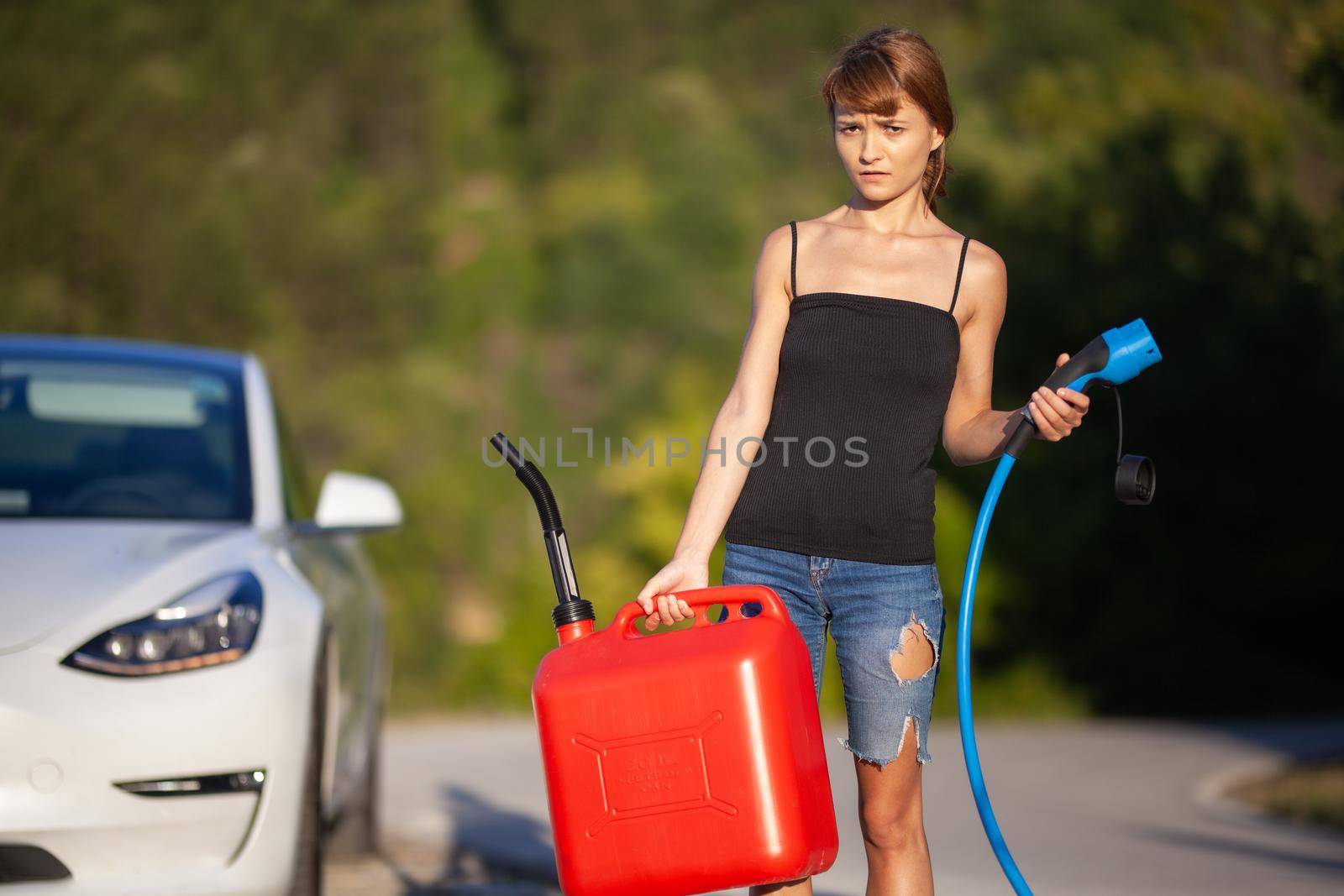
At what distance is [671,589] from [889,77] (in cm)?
92

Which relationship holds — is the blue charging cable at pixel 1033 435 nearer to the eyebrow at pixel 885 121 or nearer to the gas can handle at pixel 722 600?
the gas can handle at pixel 722 600

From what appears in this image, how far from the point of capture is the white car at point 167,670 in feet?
11.4

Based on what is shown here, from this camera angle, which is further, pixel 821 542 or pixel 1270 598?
pixel 1270 598

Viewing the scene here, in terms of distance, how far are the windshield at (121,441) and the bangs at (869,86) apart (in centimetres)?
233

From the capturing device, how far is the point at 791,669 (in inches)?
97.7

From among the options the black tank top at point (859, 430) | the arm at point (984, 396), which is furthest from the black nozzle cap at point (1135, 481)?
the black tank top at point (859, 430)

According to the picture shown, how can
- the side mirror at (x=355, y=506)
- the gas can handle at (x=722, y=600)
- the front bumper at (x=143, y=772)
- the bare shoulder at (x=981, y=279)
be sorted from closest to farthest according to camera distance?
the gas can handle at (x=722, y=600) < the bare shoulder at (x=981, y=279) < the front bumper at (x=143, y=772) < the side mirror at (x=355, y=506)

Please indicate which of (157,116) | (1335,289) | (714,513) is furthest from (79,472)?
(157,116)

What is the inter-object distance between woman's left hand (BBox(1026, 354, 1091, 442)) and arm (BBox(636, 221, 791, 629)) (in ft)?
1.48

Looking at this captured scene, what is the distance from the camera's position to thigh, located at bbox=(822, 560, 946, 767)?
269 cm

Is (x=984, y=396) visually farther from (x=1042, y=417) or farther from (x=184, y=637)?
(x=184, y=637)

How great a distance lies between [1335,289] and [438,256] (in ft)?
89.3

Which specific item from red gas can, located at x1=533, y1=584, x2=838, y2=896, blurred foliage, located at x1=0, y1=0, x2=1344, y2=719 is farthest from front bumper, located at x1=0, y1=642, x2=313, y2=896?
blurred foliage, located at x1=0, y1=0, x2=1344, y2=719

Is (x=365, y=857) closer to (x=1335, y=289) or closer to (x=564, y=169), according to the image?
(x=1335, y=289)
